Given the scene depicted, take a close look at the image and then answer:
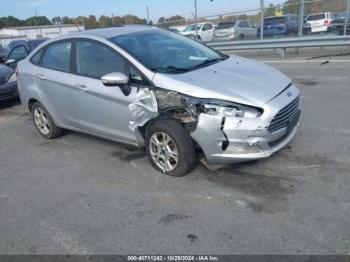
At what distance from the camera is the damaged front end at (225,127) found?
141 inches

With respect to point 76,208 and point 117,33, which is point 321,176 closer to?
point 76,208

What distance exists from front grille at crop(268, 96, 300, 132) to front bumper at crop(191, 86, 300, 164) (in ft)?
0.14

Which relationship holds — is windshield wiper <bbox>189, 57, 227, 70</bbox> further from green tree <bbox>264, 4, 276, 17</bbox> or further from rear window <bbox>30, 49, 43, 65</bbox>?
green tree <bbox>264, 4, 276, 17</bbox>

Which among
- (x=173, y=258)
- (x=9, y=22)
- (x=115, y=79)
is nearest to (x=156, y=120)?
(x=115, y=79)

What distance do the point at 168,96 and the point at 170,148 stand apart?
579 mm

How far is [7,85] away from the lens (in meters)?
8.49

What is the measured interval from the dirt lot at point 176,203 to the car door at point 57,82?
0.60 meters

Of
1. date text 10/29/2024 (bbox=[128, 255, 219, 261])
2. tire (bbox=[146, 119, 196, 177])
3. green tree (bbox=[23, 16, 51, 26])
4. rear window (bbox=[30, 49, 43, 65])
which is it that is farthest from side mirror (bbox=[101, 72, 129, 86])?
green tree (bbox=[23, 16, 51, 26])

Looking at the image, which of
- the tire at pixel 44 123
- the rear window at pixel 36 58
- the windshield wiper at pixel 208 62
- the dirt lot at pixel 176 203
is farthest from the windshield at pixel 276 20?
the tire at pixel 44 123

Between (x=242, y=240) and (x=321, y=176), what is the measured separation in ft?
4.48

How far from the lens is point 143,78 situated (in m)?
4.12

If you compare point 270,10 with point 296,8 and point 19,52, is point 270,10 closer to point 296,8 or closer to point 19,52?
point 296,8

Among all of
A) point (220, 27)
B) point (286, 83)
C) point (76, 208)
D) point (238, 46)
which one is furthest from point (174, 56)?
point (220, 27)

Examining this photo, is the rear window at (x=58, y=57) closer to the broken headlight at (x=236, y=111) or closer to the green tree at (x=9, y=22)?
the broken headlight at (x=236, y=111)
